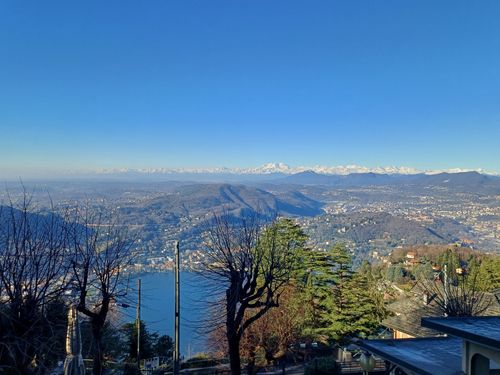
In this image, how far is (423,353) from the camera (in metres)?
7.89

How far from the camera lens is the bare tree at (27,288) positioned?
7486mm

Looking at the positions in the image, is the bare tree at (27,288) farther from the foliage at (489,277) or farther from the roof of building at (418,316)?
the foliage at (489,277)

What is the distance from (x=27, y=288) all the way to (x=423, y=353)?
25.4ft

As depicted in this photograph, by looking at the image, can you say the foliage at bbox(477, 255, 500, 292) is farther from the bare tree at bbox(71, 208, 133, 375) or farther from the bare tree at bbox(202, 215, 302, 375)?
the bare tree at bbox(71, 208, 133, 375)

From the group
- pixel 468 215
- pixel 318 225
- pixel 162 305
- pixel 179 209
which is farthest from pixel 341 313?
pixel 468 215

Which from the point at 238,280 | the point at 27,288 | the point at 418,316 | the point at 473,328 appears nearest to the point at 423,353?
the point at 473,328

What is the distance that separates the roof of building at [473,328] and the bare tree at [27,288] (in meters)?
6.34

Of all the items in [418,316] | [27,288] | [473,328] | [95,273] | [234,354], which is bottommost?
[418,316]

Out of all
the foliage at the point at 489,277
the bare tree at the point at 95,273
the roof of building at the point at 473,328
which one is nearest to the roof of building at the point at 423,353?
the roof of building at the point at 473,328

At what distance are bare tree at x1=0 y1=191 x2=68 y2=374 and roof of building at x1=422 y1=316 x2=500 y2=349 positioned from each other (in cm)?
634

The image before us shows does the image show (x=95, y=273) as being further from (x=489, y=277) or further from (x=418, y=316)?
(x=489, y=277)

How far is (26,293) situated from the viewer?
8.09 m

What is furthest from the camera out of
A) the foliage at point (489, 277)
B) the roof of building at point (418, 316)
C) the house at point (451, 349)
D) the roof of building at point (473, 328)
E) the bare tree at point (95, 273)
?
the foliage at point (489, 277)

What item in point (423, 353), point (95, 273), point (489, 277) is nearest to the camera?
point (423, 353)
